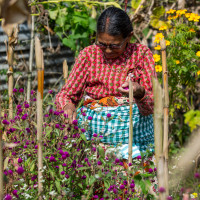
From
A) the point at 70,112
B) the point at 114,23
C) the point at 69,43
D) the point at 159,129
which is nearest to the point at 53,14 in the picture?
the point at 69,43

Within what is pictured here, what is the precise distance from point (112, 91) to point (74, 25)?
1650 millimetres

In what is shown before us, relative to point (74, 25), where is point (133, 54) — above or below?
below

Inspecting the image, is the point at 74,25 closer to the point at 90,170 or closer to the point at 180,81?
the point at 180,81

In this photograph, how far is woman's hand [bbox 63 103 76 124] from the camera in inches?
79.0

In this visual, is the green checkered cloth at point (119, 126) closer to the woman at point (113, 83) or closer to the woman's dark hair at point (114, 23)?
the woman at point (113, 83)

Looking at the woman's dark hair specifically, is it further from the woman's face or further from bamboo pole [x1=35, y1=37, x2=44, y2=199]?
bamboo pole [x1=35, y1=37, x2=44, y2=199]

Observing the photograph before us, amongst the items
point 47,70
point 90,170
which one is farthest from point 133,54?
point 47,70

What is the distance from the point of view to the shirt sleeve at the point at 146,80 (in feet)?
6.78

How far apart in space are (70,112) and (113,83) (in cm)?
32

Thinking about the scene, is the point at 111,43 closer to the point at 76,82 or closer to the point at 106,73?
the point at 106,73

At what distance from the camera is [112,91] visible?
7.14ft

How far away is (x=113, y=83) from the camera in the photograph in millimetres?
2166

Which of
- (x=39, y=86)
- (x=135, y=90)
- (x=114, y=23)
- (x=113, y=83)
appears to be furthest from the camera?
(x=113, y=83)

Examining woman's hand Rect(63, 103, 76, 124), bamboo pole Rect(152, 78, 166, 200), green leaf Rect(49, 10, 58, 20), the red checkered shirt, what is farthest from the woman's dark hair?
green leaf Rect(49, 10, 58, 20)
